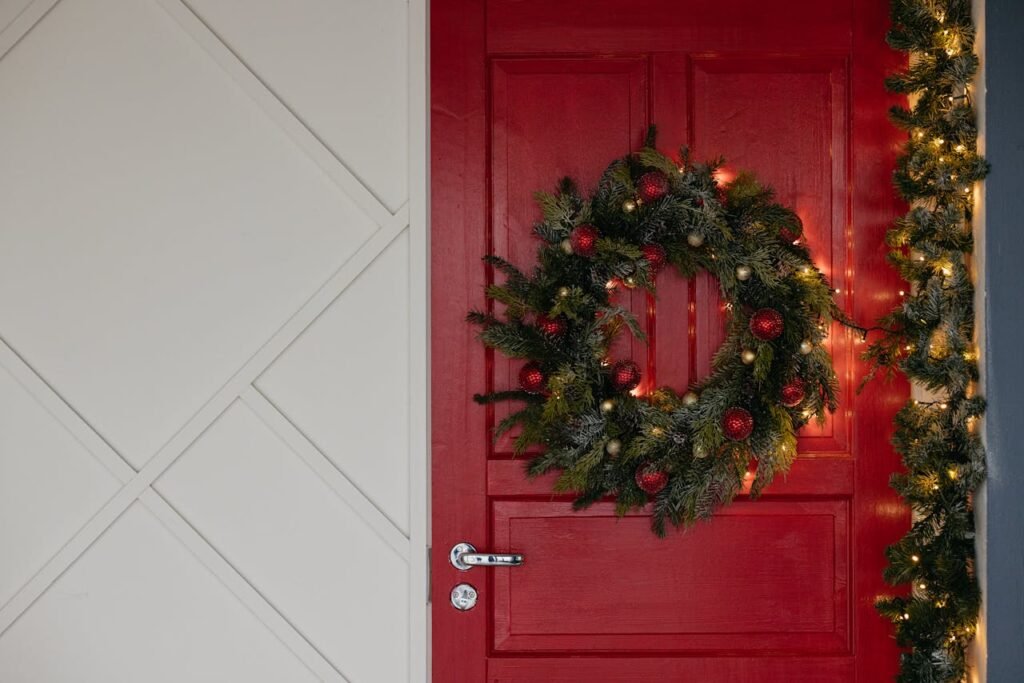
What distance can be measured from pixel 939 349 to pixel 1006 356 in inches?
4.9

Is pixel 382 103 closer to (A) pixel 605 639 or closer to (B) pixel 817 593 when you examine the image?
(A) pixel 605 639

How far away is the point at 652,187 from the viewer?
1.83m

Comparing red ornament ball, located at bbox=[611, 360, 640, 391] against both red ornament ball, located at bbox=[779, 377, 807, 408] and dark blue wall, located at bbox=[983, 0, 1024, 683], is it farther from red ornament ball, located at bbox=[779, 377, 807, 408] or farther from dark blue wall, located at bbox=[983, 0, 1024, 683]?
dark blue wall, located at bbox=[983, 0, 1024, 683]

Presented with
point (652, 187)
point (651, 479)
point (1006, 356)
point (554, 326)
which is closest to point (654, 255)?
point (652, 187)

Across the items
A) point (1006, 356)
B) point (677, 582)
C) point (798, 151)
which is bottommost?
point (677, 582)

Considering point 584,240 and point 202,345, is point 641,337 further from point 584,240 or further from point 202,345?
point 202,345

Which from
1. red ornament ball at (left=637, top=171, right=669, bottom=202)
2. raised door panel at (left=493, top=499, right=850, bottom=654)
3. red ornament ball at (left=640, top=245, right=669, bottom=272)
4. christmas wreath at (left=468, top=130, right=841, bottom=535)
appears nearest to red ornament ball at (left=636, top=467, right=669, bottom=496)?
christmas wreath at (left=468, top=130, right=841, bottom=535)

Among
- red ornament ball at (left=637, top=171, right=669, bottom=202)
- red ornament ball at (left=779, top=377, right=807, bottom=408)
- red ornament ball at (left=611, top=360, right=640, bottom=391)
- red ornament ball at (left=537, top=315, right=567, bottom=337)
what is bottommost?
red ornament ball at (left=779, top=377, right=807, bottom=408)

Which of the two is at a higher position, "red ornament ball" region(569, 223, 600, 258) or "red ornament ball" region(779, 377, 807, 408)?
"red ornament ball" region(569, 223, 600, 258)

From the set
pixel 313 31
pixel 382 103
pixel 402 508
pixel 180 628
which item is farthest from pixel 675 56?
pixel 180 628

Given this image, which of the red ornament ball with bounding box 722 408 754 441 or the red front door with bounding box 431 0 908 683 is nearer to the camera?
the red ornament ball with bounding box 722 408 754 441

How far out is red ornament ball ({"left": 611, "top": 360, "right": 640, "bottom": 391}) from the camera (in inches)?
74.0

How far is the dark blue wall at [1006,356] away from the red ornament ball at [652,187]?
2.05 ft

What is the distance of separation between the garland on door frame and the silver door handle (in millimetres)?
789
